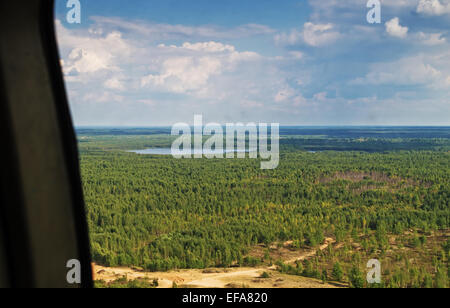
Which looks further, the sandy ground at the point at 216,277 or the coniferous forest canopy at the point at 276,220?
the coniferous forest canopy at the point at 276,220

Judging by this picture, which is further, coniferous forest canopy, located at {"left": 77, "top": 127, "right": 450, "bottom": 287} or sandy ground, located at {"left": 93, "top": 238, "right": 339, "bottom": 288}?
coniferous forest canopy, located at {"left": 77, "top": 127, "right": 450, "bottom": 287}

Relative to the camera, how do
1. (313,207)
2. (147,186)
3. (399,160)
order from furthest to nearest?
(399,160) < (147,186) < (313,207)

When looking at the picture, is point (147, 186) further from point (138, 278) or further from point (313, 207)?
point (138, 278)
